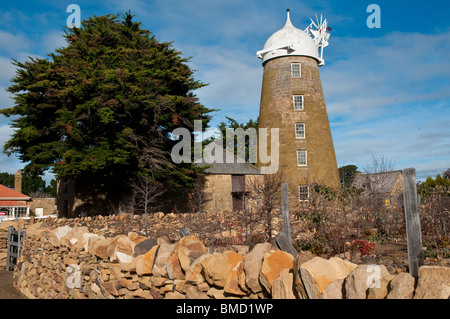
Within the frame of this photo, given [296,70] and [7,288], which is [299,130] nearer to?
[296,70]

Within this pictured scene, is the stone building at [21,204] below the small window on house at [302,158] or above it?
below

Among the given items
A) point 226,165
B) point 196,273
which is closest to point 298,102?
point 226,165

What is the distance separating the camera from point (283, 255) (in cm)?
446

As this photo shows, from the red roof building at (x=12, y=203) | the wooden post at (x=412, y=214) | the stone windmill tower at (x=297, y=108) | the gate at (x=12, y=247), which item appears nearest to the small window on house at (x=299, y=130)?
the stone windmill tower at (x=297, y=108)

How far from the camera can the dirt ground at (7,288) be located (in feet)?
34.3

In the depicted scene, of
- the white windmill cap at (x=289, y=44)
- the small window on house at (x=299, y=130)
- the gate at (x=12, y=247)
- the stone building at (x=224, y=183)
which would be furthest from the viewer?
the stone building at (x=224, y=183)

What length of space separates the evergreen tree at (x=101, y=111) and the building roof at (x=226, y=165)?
696 centimetres

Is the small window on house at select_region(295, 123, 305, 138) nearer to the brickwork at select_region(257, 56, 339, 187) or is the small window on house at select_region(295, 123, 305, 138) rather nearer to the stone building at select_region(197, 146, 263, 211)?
the brickwork at select_region(257, 56, 339, 187)

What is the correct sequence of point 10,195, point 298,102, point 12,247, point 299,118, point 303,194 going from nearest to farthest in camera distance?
point 12,247 < point 303,194 < point 299,118 < point 298,102 < point 10,195

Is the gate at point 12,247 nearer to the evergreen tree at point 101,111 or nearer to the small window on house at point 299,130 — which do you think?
the evergreen tree at point 101,111

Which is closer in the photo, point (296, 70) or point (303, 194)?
point (303, 194)

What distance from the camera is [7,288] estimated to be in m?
11.5

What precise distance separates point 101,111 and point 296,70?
15973 millimetres
